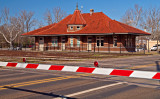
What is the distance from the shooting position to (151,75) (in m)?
7.32

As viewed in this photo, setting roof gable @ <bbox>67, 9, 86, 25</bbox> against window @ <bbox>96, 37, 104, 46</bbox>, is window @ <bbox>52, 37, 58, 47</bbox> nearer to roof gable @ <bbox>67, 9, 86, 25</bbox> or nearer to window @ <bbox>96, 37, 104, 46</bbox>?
roof gable @ <bbox>67, 9, 86, 25</bbox>

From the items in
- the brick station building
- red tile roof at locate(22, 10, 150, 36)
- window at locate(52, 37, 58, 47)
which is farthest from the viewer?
window at locate(52, 37, 58, 47)

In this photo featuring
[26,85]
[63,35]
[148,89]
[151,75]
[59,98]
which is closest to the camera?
[59,98]

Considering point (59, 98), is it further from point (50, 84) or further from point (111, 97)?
point (50, 84)

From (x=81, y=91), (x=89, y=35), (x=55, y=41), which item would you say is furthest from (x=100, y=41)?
(x=81, y=91)

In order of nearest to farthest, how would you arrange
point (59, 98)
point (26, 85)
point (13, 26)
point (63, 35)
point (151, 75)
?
1. point (59, 98)
2. point (151, 75)
3. point (26, 85)
4. point (63, 35)
5. point (13, 26)

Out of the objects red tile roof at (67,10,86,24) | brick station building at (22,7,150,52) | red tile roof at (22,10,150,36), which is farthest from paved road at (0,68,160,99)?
red tile roof at (67,10,86,24)

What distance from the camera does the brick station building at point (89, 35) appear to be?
140 feet

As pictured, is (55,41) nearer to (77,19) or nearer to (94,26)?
(77,19)

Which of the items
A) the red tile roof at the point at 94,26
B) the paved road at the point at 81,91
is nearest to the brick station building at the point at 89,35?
the red tile roof at the point at 94,26

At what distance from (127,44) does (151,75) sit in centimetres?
3712

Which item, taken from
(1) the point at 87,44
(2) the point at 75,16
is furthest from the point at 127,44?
(2) the point at 75,16

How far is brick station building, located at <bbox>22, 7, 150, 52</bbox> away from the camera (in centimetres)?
4275

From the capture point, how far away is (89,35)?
4566 centimetres
